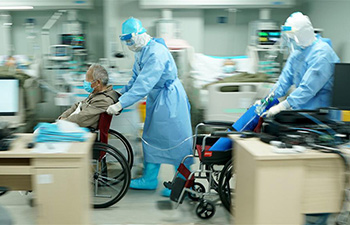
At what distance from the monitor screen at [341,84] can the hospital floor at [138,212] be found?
3.77 ft

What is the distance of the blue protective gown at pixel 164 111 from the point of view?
2831 millimetres

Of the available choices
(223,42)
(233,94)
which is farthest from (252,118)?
(223,42)

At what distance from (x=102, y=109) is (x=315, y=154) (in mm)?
1556

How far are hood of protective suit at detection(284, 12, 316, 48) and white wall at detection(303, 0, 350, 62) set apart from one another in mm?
1754

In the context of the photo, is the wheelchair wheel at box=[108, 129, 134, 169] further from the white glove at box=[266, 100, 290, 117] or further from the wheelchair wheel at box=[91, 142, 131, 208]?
the white glove at box=[266, 100, 290, 117]

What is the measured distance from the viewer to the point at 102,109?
2.73 metres

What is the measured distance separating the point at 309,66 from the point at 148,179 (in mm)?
1566

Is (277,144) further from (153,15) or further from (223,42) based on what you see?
(223,42)

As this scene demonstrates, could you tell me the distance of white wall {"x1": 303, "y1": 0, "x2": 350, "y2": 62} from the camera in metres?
4.27

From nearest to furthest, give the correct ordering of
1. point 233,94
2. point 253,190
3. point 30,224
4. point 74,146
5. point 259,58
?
point 253,190 < point 74,146 < point 30,224 < point 233,94 < point 259,58

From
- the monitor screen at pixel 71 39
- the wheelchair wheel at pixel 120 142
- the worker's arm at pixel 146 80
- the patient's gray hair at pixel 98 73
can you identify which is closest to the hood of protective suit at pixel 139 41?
the worker's arm at pixel 146 80

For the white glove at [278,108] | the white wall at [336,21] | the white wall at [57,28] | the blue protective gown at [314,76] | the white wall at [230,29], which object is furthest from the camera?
the white wall at [230,29]

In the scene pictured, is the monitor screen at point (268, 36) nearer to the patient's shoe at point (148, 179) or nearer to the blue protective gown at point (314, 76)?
the blue protective gown at point (314, 76)

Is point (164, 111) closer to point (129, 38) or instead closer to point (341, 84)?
point (129, 38)
